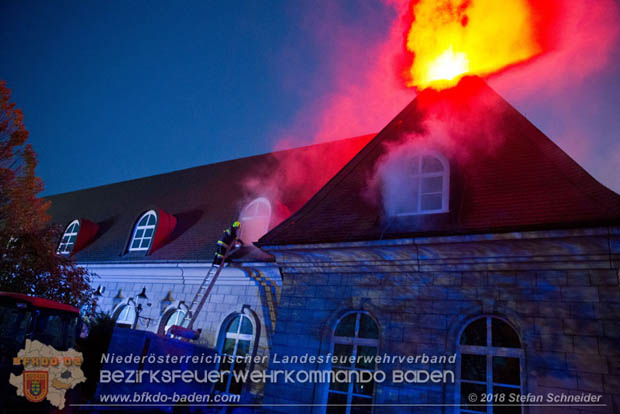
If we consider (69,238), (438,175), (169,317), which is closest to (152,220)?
(169,317)

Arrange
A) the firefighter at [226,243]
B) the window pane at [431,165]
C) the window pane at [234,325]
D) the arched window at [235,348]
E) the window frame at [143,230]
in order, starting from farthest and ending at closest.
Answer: the window frame at [143,230] → the firefighter at [226,243] → the window pane at [234,325] → the arched window at [235,348] → the window pane at [431,165]

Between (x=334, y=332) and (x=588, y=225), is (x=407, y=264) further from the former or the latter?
(x=588, y=225)

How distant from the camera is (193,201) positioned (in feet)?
59.9

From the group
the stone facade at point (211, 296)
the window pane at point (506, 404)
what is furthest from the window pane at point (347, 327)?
the stone facade at point (211, 296)

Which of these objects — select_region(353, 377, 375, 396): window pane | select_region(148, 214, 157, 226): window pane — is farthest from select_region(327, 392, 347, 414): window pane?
select_region(148, 214, 157, 226): window pane

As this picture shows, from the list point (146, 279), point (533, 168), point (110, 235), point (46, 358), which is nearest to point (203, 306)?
point (146, 279)

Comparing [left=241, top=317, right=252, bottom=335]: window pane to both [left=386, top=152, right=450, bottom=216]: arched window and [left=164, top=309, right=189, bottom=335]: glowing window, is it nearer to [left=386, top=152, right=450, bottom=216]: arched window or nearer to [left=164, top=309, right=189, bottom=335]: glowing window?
[left=164, top=309, right=189, bottom=335]: glowing window

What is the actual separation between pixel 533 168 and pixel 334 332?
219 inches

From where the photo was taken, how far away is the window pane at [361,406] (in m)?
7.79

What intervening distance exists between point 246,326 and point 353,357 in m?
4.73

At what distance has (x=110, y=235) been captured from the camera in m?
18.9

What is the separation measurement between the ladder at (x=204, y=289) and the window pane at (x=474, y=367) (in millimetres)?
7567

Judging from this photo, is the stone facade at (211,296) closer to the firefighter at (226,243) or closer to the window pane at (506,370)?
the firefighter at (226,243)

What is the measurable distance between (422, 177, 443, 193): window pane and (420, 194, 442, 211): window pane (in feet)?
0.43
